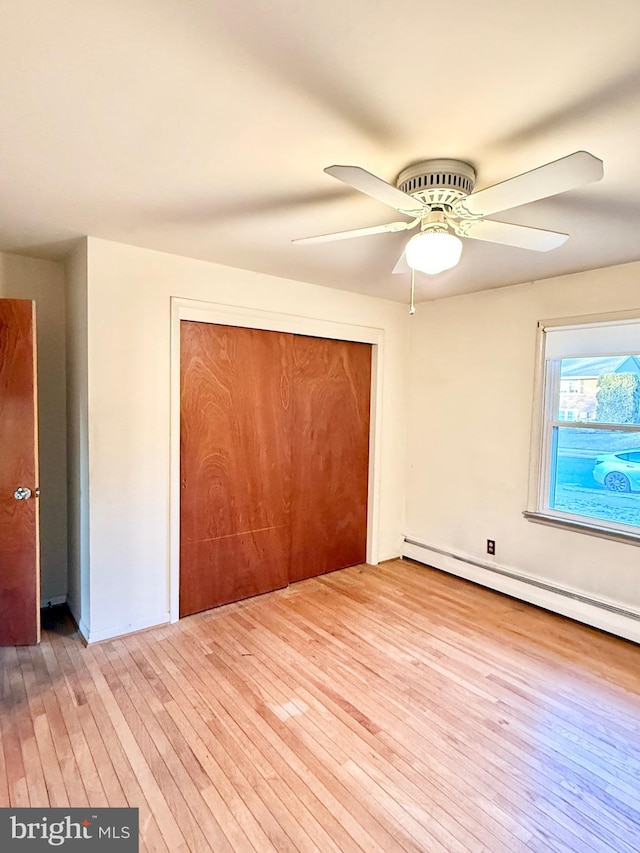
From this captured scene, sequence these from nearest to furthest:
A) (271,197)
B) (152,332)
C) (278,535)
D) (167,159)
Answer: (167,159), (271,197), (152,332), (278,535)

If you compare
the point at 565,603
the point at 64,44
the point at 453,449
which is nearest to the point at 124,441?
the point at 64,44

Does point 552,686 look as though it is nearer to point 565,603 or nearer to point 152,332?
point 565,603

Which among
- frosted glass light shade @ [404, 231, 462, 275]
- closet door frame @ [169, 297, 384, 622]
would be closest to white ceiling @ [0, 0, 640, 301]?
frosted glass light shade @ [404, 231, 462, 275]

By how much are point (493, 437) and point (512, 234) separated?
201 cm

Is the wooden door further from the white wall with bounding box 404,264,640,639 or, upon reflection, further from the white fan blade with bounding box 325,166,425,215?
the white wall with bounding box 404,264,640,639

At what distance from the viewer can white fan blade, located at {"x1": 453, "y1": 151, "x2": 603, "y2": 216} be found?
119 centimetres

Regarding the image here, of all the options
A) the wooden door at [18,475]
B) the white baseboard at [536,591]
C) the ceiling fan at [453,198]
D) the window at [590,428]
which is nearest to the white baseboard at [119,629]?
the wooden door at [18,475]

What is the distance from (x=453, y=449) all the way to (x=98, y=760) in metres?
3.05

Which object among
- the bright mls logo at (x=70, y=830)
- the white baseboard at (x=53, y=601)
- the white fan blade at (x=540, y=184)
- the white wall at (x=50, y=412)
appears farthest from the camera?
the white baseboard at (x=53, y=601)

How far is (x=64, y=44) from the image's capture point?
1104mm

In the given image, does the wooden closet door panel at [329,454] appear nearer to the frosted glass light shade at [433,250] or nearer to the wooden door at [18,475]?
the wooden door at [18,475]

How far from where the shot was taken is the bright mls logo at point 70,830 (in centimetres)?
145

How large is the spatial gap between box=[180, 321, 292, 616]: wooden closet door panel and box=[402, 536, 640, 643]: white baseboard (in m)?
1.33

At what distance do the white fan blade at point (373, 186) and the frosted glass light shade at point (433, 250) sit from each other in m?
0.10
